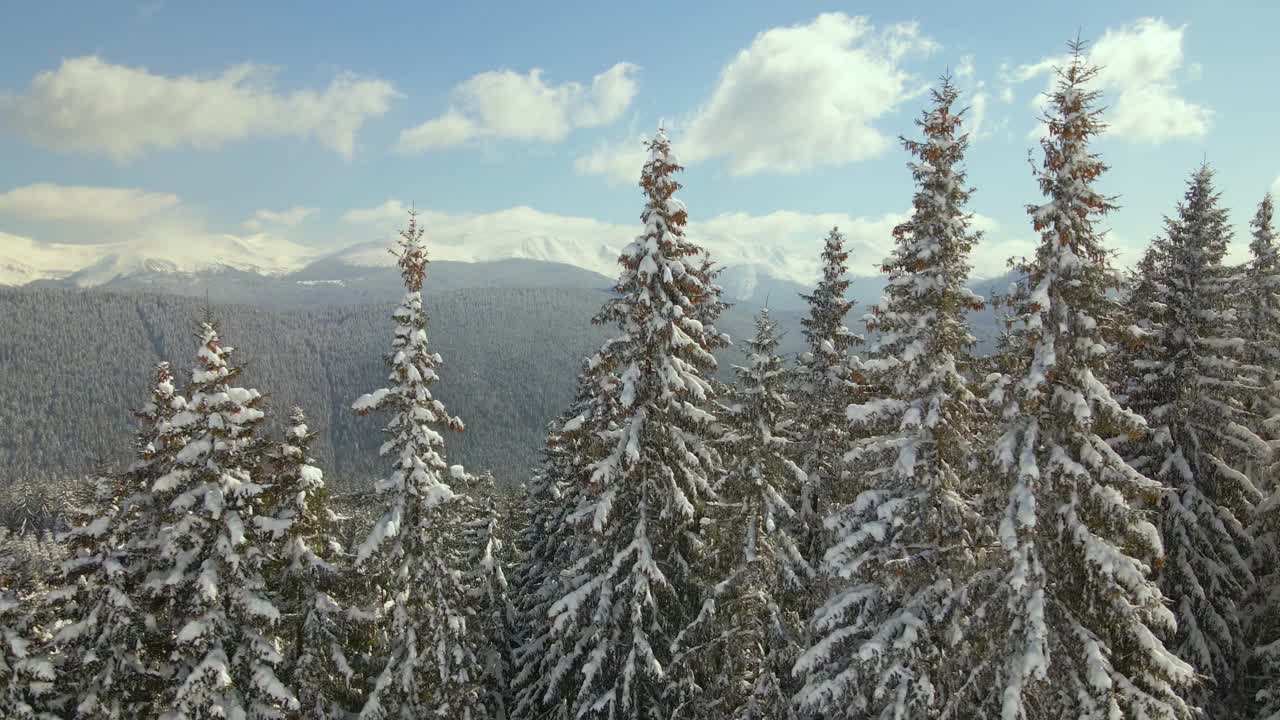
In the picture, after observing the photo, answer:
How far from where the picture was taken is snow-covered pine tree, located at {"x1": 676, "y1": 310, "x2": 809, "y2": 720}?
17.7 m

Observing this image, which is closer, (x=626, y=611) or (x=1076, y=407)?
(x=1076, y=407)

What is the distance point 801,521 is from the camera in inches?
891

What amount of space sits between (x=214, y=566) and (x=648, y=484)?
10512mm

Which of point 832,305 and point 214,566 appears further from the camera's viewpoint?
point 832,305

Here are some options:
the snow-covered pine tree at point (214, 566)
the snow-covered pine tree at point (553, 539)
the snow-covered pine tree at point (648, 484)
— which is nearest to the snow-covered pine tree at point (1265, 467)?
the snow-covered pine tree at point (648, 484)

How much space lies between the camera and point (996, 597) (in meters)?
13.2

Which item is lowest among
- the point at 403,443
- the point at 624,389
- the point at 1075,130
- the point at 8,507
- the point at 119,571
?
the point at 8,507

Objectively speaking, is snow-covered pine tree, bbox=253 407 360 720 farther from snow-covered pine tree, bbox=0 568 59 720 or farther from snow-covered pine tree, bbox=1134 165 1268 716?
snow-covered pine tree, bbox=1134 165 1268 716

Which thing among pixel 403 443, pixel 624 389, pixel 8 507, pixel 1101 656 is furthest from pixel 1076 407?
pixel 8 507

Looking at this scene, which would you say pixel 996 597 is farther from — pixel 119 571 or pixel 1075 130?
pixel 119 571

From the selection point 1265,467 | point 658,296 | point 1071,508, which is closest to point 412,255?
point 658,296

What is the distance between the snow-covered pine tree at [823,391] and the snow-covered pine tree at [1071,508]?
8.75 meters

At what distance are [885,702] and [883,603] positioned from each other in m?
1.98

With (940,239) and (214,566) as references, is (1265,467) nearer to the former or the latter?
(940,239)
